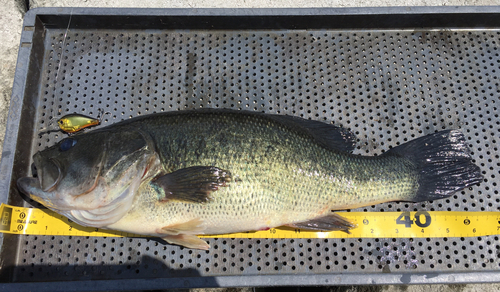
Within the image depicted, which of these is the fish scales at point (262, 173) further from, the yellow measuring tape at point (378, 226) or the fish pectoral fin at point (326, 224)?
the yellow measuring tape at point (378, 226)

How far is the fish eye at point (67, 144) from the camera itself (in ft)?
6.57

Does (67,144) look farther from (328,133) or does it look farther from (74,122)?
(328,133)

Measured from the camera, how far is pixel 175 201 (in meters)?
1.98

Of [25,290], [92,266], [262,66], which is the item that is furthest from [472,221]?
[25,290]

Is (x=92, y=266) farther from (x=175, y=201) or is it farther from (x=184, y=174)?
(x=184, y=174)

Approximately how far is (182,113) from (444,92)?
95.7 inches

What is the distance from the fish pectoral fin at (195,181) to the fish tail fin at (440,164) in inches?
54.3

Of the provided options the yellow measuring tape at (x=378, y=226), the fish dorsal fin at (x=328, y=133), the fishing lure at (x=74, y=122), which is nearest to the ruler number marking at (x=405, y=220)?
the yellow measuring tape at (x=378, y=226)

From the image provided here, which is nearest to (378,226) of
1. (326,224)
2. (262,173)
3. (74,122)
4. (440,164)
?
(326,224)

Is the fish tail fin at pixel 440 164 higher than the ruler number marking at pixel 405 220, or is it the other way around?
the fish tail fin at pixel 440 164

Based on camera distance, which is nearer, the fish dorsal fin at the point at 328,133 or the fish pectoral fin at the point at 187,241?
the fish pectoral fin at the point at 187,241

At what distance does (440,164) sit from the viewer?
2.29 m

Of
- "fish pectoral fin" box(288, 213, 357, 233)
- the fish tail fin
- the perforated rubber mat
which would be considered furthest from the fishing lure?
the fish tail fin

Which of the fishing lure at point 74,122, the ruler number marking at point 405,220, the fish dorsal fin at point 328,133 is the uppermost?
the fishing lure at point 74,122
